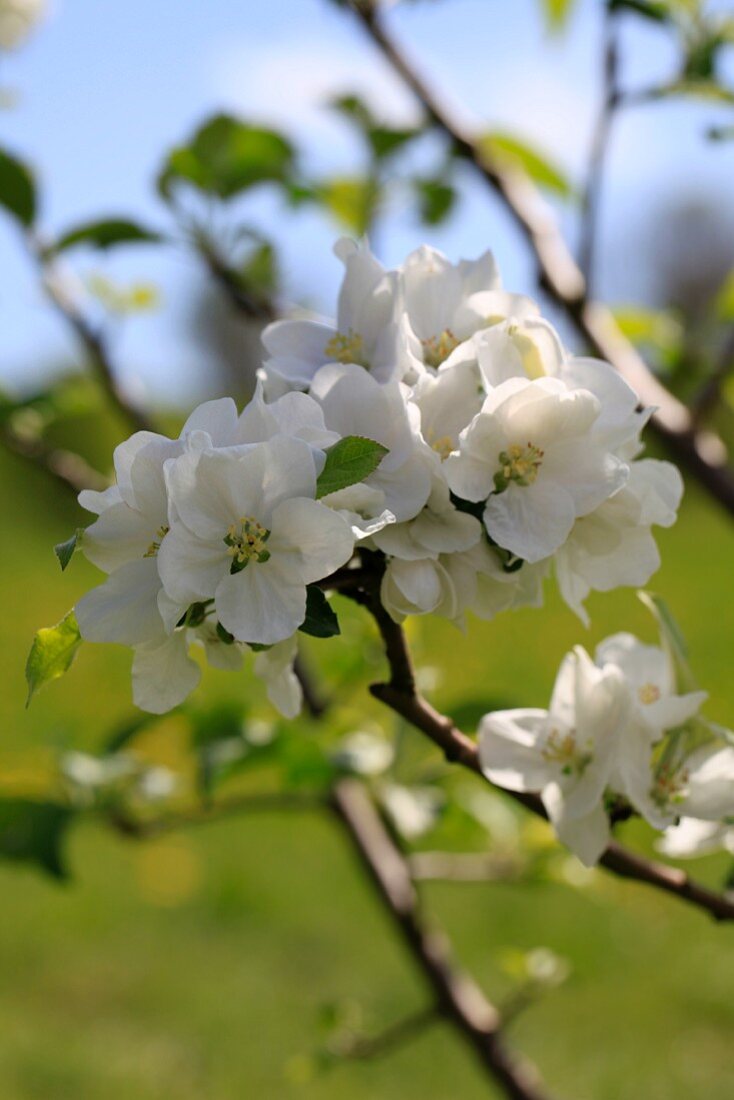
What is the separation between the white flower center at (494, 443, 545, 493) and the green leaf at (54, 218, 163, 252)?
1.09 metres

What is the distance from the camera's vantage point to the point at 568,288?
1443 millimetres

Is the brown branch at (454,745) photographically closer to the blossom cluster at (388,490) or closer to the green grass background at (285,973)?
the blossom cluster at (388,490)

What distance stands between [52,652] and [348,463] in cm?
18

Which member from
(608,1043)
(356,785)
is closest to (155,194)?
(356,785)

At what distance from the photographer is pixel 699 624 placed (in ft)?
22.7

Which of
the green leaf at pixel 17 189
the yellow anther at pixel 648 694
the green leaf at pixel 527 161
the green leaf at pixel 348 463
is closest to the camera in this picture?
the green leaf at pixel 348 463

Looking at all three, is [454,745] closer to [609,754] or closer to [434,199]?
[609,754]

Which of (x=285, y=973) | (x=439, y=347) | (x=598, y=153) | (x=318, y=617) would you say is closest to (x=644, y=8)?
(x=598, y=153)

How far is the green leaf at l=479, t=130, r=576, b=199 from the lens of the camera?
166 cm

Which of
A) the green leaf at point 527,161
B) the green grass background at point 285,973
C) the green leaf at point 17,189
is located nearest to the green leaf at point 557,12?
the green leaf at point 527,161

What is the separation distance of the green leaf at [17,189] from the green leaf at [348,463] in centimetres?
116

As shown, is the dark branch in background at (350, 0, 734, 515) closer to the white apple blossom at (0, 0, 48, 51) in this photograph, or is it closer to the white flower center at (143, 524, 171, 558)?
the white apple blossom at (0, 0, 48, 51)

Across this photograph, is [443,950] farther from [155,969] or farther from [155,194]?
[155,969]

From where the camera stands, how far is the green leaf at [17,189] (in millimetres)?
1549
